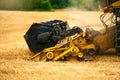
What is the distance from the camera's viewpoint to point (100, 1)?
14203mm

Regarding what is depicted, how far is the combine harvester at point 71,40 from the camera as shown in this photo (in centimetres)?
1322

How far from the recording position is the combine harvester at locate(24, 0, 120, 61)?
13.2 metres

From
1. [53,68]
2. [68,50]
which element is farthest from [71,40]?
[53,68]

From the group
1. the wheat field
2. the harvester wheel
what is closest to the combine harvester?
the harvester wheel

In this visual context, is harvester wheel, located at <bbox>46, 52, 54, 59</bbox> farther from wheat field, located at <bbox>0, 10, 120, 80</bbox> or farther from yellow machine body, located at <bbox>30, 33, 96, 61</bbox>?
wheat field, located at <bbox>0, 10, 120, 80</bbox>

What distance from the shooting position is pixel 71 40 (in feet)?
43.5

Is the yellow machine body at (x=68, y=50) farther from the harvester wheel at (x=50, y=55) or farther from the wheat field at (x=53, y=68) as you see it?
the wheat field at (x=53, y=68)

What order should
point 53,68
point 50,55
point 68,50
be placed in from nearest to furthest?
point 53,68 → point 68,50 → point 50,55

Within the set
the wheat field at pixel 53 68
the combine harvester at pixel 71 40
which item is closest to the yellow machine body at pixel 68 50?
the combine harvester at pixel 71 40

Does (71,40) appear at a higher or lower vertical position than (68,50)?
higher

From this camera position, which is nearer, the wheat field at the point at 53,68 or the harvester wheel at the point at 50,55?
the wheat field at the point at 53,68

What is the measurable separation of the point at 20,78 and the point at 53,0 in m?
44.8

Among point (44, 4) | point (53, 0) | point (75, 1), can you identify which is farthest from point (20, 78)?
point (53, 0)

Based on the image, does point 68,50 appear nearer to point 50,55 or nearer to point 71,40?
point 71,40
